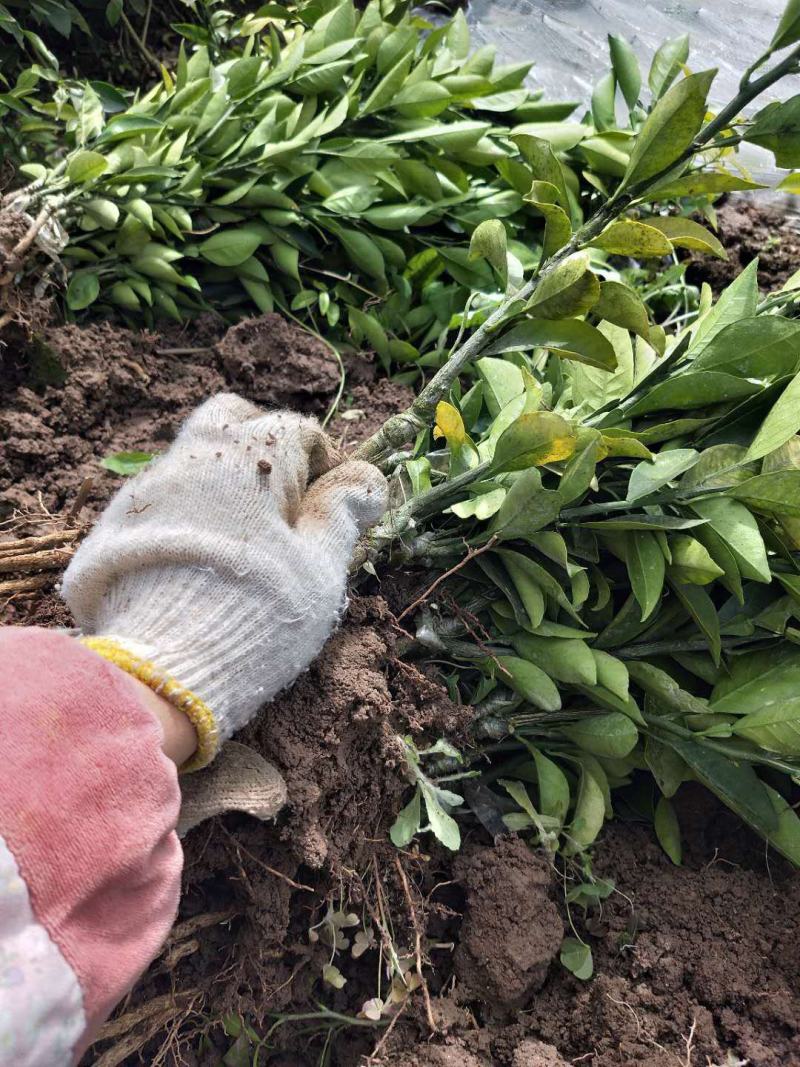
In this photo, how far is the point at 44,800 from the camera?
24.0 inches

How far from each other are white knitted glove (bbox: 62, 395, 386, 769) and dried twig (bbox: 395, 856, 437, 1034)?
0.33 meters

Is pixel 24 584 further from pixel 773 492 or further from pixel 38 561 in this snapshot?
pixel 773 492

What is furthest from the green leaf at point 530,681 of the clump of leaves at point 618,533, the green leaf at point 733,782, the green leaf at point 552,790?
the green leaf at point 733,782

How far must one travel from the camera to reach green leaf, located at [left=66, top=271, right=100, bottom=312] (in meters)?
1.40

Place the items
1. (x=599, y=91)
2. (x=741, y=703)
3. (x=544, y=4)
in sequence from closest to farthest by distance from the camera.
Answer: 1. (x=741, y=703)
2. (x=599, y=91)
3. (x=544, y=4)

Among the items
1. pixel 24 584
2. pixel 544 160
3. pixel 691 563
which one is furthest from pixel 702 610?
pixel 24 584

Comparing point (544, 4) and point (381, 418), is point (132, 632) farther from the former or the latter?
point (544, 4)

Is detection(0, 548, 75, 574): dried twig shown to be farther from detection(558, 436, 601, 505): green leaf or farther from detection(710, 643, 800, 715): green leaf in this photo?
detection(710, 643, 800, 715): green leaf

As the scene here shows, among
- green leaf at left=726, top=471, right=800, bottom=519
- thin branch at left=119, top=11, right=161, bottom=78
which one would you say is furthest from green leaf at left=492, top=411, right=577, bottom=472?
thin branch at left=119, top=11, right=161, bottom=78

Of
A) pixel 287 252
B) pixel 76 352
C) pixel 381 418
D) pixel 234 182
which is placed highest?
pixel 234 182

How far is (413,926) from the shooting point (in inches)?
41.2

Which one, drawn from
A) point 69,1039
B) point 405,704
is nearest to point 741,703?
point 405,704

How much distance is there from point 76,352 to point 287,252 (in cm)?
44

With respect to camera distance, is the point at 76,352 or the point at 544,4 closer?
the point at 76,352
